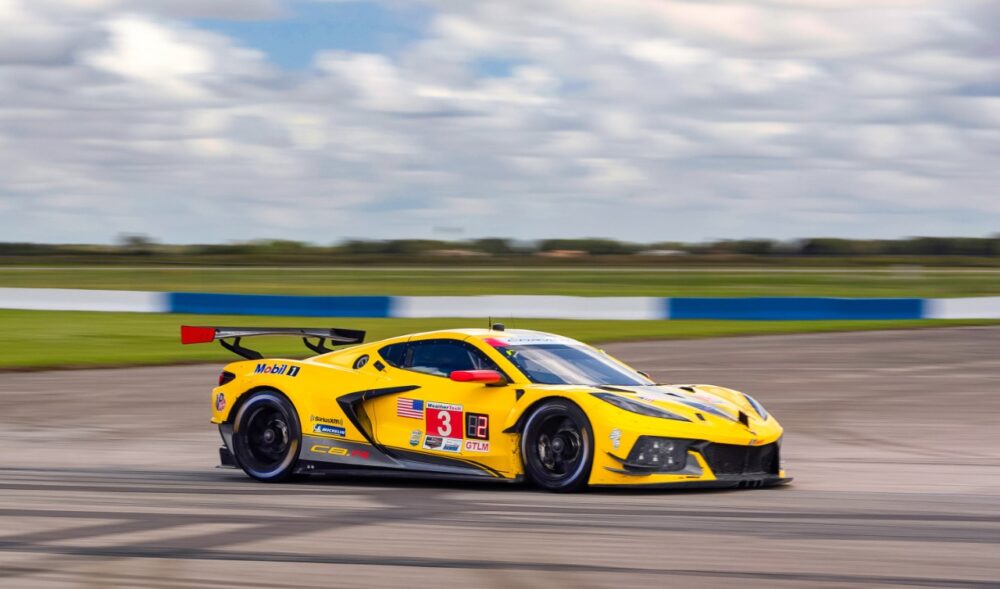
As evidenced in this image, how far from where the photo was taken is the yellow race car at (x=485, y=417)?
316 inches

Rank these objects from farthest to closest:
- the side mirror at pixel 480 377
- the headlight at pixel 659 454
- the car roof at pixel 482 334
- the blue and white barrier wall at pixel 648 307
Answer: the blue and white barrier wall at pixel 648 307, the car roof at pixel 482 334, the side mirror at pixel 480 377, the headlight at pixel 659 454

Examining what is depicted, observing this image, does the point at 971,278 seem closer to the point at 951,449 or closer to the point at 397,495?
the point at 951,449

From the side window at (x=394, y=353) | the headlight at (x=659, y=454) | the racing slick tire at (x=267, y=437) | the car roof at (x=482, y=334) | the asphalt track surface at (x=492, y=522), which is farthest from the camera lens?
the racing slick tire at (x=267, y=437)

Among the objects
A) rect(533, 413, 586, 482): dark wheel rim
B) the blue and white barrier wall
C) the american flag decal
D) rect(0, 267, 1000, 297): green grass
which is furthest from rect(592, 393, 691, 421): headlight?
rect(0, 267, 1000, 297): green grass

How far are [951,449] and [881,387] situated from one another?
5.45 m

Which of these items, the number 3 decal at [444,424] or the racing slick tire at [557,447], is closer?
the racing slick tire at [557,447]

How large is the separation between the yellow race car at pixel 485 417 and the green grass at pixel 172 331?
442 inches

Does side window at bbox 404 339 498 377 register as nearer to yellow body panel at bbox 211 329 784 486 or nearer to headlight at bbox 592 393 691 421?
yellow body panel at bbox 211 329 784 486

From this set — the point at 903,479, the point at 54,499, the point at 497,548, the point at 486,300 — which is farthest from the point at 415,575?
the point at 486,300

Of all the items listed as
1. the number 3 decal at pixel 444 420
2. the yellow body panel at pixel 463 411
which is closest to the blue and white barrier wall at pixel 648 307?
the yellow body panel at pixel 463 411

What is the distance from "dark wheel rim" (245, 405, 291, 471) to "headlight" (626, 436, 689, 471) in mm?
2644

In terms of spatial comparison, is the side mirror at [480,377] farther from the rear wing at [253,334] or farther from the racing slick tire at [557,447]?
the rear wing at [253,334]

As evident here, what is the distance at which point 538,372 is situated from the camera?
28.3 ft

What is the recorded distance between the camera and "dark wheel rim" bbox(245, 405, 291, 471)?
368 inches
